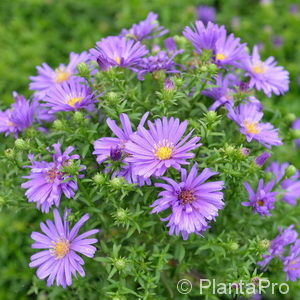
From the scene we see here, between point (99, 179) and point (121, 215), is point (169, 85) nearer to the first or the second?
point (99, 179)

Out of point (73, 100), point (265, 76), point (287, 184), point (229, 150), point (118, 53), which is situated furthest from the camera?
point (287, 184)

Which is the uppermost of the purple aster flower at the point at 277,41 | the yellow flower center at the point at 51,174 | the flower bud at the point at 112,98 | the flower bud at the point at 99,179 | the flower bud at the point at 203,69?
the purple aster flower at the point at 277,41

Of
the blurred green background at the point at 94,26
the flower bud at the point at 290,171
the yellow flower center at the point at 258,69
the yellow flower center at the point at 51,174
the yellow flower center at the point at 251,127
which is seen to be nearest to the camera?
the yellow flower center at the point at 51,174

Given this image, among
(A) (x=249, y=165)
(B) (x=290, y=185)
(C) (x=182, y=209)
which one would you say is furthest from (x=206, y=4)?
(C) (x=182, y=209)

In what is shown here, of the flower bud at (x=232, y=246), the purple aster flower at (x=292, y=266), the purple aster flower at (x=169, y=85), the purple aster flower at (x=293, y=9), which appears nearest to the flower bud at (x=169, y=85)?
the purple aster flower at (x=169, y=85)

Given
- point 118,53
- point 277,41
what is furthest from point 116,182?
point 277,41

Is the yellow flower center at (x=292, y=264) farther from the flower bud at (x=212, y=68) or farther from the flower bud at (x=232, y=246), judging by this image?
the flower bud at (x=212, y=68)
